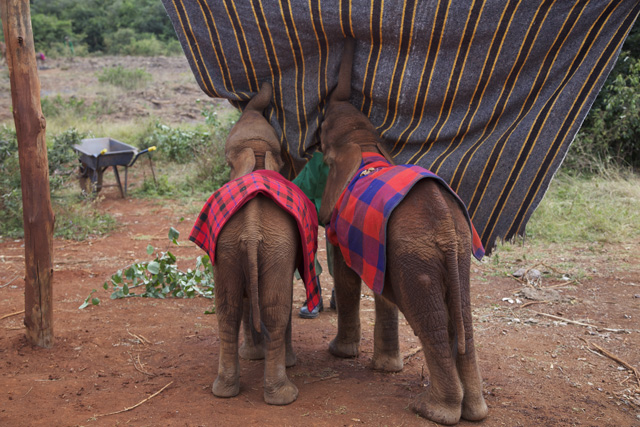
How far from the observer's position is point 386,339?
161 inches

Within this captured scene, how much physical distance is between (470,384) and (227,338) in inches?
57.5

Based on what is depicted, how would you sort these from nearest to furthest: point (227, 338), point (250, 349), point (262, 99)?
point (227, 338)
point (250, 349)
point (262, 99)

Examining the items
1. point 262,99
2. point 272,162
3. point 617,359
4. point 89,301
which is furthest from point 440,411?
point 89,301

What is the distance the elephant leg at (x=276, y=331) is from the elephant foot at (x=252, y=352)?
0.83 m

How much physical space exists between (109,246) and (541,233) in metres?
5.43

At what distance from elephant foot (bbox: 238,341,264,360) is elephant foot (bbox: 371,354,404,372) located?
0.88m

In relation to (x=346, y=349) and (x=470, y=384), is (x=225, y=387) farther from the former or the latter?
(x=470, y=384)

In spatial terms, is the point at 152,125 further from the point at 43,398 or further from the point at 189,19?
the point at 43,398

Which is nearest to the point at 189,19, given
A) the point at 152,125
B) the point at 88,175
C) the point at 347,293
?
the point at 347,293

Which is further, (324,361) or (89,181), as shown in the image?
(89,181)

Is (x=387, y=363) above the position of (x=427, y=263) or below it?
below

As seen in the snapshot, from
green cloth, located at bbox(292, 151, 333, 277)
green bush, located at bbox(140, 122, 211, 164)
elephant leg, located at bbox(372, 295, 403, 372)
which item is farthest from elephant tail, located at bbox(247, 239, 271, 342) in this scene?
green bush, located at bbox(140, 122, 211, 164)

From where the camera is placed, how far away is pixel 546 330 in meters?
4.83

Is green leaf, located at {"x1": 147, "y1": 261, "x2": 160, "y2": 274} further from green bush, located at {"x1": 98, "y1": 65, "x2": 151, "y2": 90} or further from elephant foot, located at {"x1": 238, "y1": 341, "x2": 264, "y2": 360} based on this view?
green bush, located at {"x1": 98, "y1": 65, "x2": 151, "y2": 90}
